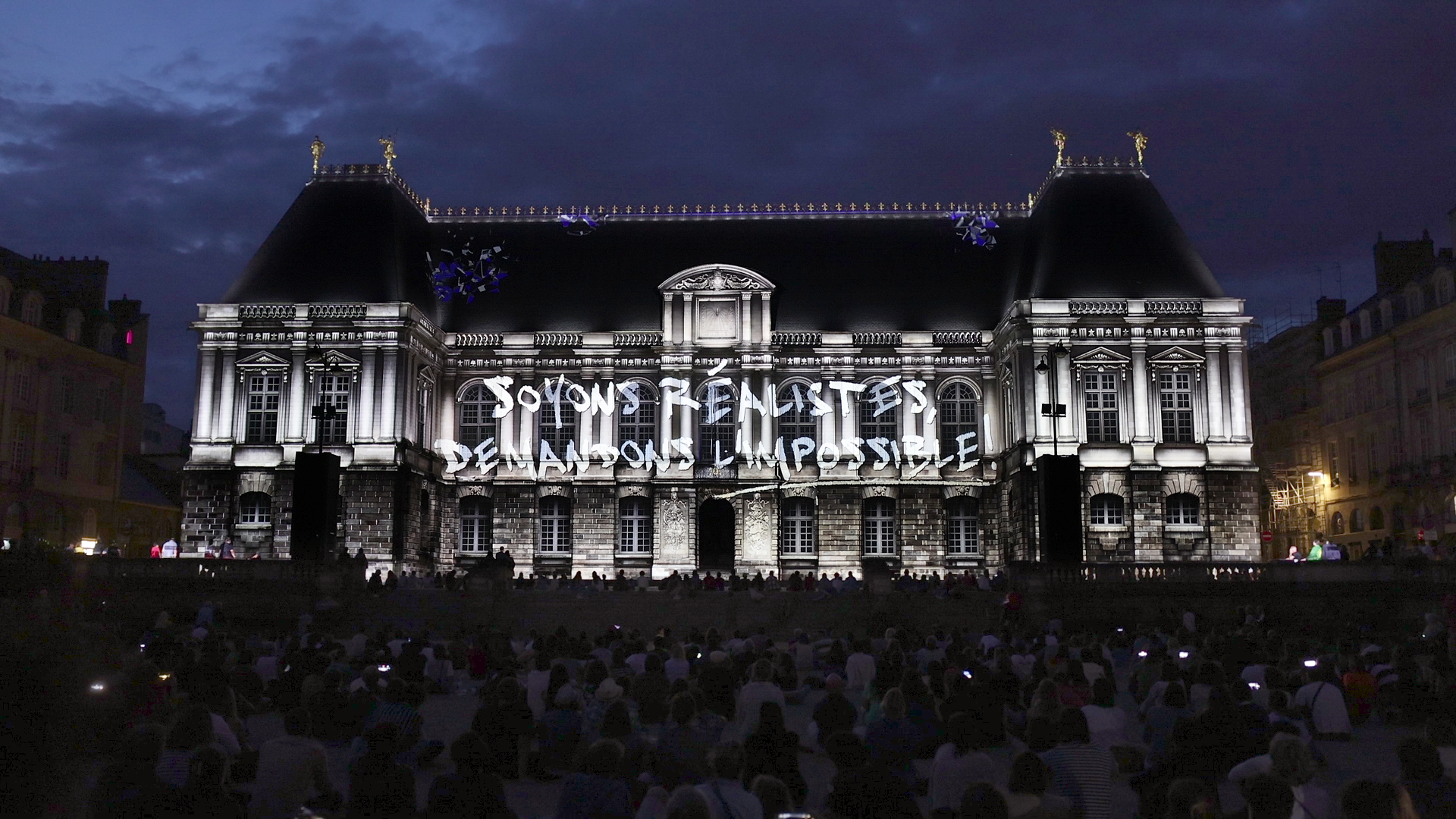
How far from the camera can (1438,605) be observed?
28.9 meters

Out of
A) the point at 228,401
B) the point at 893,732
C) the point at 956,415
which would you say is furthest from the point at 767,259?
the point at 893,732

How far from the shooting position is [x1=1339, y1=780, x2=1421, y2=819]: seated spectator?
5770 millimetres

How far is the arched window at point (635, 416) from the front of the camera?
43656 millimetres

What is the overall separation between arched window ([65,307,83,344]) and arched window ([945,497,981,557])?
29.7m

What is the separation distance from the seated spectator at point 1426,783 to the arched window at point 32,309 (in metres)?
42.0

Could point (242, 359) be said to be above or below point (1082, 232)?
below

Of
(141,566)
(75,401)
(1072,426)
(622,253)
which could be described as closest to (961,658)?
(141,566)

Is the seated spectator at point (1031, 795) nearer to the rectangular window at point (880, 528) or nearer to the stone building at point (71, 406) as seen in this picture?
the rectangular window at point (880, 528)

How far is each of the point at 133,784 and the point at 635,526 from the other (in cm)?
3653

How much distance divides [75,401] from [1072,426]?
32954 mm

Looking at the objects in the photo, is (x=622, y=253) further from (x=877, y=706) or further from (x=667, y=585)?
(x=877, y=706)

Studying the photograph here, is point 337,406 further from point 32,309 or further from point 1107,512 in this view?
point 1107,512

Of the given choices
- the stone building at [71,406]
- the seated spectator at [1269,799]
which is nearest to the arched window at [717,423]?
the stone building at [71,406]

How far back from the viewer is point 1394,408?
43.6 metres
